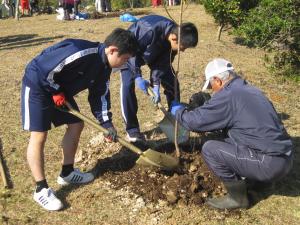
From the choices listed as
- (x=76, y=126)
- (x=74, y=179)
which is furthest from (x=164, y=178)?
(x=76, y=126)

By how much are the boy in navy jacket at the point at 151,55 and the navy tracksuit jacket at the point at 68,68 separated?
0.96 metres

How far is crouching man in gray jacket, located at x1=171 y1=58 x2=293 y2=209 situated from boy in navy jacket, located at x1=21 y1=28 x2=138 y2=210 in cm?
77

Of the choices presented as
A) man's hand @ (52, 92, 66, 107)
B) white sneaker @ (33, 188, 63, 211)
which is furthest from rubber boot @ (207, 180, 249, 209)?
man's hand @ (52, 92, 66, 107)

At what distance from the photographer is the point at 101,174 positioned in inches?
179

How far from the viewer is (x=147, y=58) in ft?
16.0

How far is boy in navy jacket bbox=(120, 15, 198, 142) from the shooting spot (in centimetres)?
466

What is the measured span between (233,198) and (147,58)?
1.82m

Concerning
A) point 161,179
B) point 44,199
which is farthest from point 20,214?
point 161,179

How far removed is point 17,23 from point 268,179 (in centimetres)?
1462

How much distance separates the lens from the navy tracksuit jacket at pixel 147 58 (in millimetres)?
4738

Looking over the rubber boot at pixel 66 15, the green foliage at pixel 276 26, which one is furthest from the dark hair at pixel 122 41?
the rubber boot at pixel 66 15

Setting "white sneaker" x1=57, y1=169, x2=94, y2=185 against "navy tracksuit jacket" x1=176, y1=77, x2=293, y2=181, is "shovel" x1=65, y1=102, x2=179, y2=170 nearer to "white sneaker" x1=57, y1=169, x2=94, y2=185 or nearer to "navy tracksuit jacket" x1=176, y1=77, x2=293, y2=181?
"navy tracksuit jacket" x1=176, y1=77, x2=293, y2=181

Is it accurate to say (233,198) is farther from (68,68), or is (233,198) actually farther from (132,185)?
(68,68)

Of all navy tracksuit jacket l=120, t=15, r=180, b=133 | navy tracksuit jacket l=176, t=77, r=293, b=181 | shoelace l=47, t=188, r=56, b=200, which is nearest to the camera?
navy tracksuit jacket l=176, t=77, r=293, b=181
